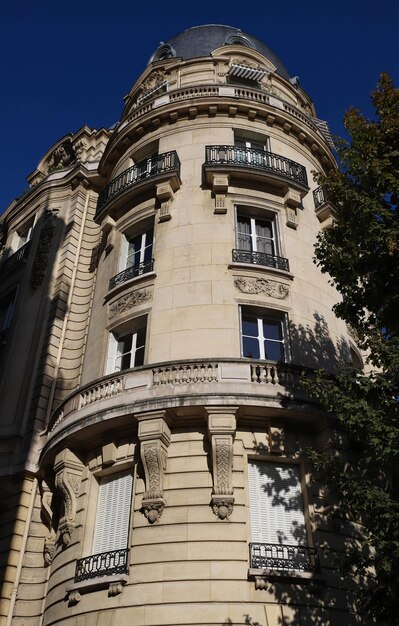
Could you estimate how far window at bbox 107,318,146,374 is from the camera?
16047 mm

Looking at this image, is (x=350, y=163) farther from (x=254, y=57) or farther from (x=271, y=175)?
(x=254, y=57)

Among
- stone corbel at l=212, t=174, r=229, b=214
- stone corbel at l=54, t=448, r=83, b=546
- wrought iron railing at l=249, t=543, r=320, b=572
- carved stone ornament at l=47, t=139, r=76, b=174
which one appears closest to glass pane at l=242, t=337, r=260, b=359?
stone corbel at l=212, t=174, r=229, b=214

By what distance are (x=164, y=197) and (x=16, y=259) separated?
8.74m

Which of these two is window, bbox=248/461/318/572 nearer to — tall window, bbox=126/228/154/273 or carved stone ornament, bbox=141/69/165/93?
tall window, bbox=126/228/154/273

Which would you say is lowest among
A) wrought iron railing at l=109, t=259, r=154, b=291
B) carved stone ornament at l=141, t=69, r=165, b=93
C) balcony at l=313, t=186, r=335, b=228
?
wrought iron railing at l=109, t=259, r=154, b=291

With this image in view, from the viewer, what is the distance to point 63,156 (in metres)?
28.0

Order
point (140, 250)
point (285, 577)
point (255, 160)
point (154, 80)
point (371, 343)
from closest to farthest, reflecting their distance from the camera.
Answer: point (371, 343) < point (285, 577) < point (140, 250) < point (255, 160) < point (154, 80)

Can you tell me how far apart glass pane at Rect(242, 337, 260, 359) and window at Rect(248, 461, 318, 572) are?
3.01 meters

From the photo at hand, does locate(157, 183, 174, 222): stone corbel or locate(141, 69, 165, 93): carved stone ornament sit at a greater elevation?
locate(141, 69, 165, 93): carved stone ornament

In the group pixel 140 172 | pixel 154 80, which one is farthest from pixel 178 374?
pixel 154 80

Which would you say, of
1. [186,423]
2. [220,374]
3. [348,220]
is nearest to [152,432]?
[186,423]

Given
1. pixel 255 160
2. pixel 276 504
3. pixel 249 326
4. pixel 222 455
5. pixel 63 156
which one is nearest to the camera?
pixel 222 455

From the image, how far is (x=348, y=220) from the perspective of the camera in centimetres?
1241

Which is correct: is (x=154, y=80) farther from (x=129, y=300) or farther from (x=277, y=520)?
(x=277, y=520)
